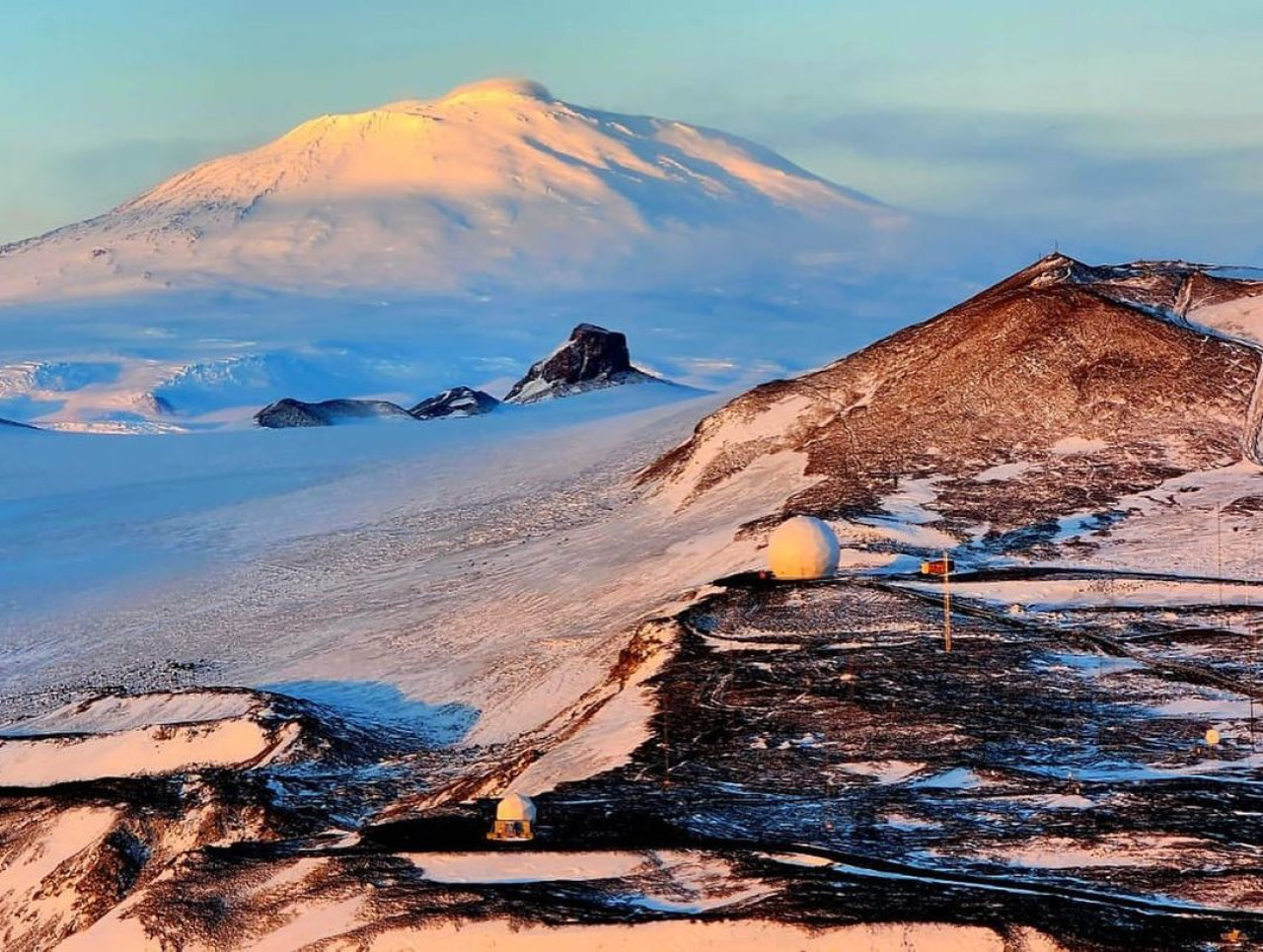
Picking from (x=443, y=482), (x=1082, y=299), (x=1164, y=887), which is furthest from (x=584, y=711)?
(x=443, y=482)

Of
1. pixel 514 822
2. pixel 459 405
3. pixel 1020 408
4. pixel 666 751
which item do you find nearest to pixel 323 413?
pixel 459 405

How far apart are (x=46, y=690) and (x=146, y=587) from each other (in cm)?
2217

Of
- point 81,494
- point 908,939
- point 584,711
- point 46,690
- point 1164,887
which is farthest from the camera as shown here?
point 81,494

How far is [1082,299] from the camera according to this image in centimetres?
10719

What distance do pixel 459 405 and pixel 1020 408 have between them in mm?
93673

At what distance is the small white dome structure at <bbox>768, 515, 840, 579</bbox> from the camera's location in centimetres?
7400

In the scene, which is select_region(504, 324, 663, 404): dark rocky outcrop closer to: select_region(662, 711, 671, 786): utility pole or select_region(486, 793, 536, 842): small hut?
select_region(662, 711, 671, 786): utility pole

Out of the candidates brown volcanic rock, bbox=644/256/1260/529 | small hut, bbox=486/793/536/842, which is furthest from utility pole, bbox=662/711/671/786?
brown volcanic rock, bbox=644/256/1260/529

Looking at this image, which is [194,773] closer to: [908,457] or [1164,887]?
[1164,887]

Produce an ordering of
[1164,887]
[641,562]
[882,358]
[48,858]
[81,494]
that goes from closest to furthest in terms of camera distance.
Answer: [1164,887] → [48,858] → [641,562] → [882,358] → [81,494]

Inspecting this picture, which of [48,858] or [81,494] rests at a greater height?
[81,494]

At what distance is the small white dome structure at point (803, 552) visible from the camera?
74000mm

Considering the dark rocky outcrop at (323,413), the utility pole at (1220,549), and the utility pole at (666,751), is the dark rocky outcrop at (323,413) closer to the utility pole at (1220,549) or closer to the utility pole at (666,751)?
the utility pole at (1220,549)

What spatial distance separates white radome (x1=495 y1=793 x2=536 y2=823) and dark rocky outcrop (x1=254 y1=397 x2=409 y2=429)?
14674 centimetres
